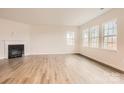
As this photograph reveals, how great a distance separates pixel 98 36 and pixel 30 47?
5.89 metres

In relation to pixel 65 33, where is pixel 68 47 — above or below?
below

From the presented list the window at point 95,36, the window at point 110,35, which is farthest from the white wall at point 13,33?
the window at point 110,35

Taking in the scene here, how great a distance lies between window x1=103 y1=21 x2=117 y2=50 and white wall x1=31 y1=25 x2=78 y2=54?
533 cm

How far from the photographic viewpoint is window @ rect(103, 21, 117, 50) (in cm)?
545

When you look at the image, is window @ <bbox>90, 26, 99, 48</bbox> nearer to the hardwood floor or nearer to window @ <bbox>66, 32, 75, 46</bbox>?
the hardwood floor

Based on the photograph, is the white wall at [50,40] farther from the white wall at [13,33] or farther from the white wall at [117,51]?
the white wall at [117,51]

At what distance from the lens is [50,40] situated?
1112 cm

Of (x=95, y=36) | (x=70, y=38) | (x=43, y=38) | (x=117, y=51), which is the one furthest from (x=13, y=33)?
(x=117, y=51)

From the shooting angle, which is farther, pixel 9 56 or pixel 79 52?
pixel 79 52

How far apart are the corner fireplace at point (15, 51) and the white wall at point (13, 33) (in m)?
0.41
